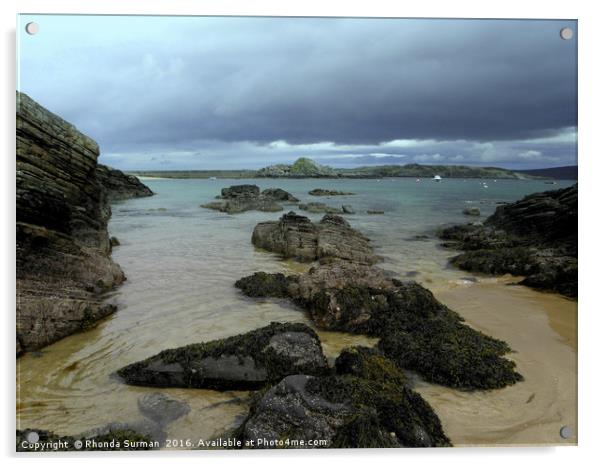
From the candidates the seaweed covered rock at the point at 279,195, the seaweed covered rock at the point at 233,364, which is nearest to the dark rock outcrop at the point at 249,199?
the seaweed covered rock at the point at 279,195

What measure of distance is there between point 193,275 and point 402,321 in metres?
3.11

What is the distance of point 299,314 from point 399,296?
138cm

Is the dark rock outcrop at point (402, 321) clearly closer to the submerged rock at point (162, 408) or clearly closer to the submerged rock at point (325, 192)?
the submerged rock at point (325, 192)

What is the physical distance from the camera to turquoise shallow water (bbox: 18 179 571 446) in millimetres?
3650

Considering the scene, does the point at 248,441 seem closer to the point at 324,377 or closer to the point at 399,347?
the point at 324,377

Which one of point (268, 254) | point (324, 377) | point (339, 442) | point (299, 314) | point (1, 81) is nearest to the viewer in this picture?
point (339, 442)

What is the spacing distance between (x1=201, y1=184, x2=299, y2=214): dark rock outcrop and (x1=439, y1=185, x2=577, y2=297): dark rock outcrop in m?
3.42

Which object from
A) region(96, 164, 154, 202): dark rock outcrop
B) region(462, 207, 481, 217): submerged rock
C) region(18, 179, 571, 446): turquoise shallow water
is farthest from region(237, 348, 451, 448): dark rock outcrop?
region(96, 164, 154, 202): dark rock outcrop

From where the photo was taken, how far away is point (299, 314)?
16.8 ft

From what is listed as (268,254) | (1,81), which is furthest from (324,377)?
(1,81)

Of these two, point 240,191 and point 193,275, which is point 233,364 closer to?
point 193,275

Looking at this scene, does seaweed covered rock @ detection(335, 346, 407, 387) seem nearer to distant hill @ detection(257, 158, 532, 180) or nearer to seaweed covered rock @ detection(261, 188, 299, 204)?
distant hill @ detection(257, 158, 532, 180)

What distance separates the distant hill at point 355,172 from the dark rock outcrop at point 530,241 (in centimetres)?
72

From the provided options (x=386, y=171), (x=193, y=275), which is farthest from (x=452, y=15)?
(x=193, y=275)
